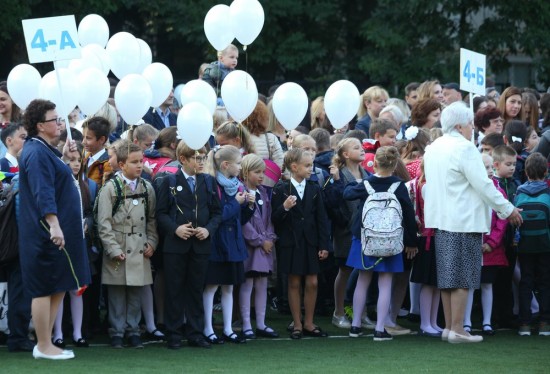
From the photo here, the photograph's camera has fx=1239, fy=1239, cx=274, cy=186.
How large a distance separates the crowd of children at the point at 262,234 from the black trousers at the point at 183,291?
0.04 ft

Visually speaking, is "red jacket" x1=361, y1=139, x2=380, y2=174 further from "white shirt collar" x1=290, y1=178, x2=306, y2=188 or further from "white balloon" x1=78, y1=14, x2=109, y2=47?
"white balloon" x1=78, y1=14, x2=109, y2=47

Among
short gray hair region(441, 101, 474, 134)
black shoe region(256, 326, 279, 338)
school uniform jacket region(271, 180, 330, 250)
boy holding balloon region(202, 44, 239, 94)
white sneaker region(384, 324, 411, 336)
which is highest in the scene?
boy holding balloon region(202, 44, 239, 94)

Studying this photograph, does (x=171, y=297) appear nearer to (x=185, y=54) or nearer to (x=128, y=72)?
(x=128, y=72)

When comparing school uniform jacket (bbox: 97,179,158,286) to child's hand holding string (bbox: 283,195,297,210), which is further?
child's hand holding string (bbox: 283,195,297,210)

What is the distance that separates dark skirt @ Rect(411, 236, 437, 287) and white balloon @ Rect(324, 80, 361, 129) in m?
1.81

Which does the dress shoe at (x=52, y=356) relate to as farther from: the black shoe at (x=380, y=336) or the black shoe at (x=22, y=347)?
the black shoe at (x=380, y=336)

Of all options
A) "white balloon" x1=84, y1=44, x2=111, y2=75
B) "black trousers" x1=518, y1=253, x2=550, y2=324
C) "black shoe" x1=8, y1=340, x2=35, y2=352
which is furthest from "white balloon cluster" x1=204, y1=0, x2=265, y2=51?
"black shoe" x1=8, y1=340, x2=35, y2=352

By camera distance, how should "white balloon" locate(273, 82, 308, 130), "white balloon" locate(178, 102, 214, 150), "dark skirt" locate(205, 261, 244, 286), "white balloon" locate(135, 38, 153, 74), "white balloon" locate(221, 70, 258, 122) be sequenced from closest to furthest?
"white balloon" locate(178, 102, 214, 150), "dark skirt" locate(205, 261, 244, 286), "white balloon" locate(221, 70, 258, 122), "white balloon" locate(273, 82, 308, 130), "white balloon" locate(135, 38, 153, 74)

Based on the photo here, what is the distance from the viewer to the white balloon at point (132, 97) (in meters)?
11.8

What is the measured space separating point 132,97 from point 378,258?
110 inches

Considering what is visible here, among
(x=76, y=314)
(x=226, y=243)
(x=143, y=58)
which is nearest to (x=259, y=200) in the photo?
(x=226, y=243)

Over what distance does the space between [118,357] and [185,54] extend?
1876 centimetres

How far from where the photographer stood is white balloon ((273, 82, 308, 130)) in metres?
12.3

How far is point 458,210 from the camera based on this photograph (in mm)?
11031
